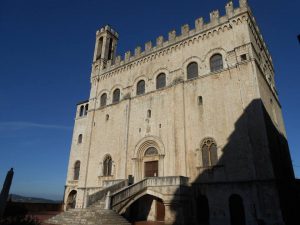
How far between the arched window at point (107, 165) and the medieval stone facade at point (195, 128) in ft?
0.33

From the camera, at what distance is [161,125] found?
2125 centimetres

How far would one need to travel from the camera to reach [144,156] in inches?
847

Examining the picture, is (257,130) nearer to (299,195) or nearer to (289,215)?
(289,215)

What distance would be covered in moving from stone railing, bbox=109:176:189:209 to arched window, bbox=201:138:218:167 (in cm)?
203

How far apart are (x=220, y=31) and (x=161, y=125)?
9745mm

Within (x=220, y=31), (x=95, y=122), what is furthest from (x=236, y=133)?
(x=95, y=122)

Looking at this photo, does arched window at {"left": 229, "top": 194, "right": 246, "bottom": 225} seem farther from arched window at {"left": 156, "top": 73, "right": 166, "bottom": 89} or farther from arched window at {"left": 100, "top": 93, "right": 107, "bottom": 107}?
arched window at {"left": 100, "top": 93, "right": 107, "bottom": 107}

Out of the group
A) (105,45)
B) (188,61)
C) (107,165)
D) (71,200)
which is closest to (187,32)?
(188,61)

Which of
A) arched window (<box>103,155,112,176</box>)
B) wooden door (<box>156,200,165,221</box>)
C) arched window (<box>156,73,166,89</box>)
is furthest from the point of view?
arched window (<box>103,155,112,176</box>)

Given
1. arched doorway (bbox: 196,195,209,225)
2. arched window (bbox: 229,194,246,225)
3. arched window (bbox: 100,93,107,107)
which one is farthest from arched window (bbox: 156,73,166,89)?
arched window (bbox: 229,194,246,225)

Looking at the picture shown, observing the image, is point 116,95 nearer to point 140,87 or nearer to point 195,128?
point 140,87

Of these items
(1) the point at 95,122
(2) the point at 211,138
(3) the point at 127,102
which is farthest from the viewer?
(1) the point at 95,122

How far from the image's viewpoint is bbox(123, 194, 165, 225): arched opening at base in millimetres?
19031

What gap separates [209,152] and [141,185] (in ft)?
18.6
